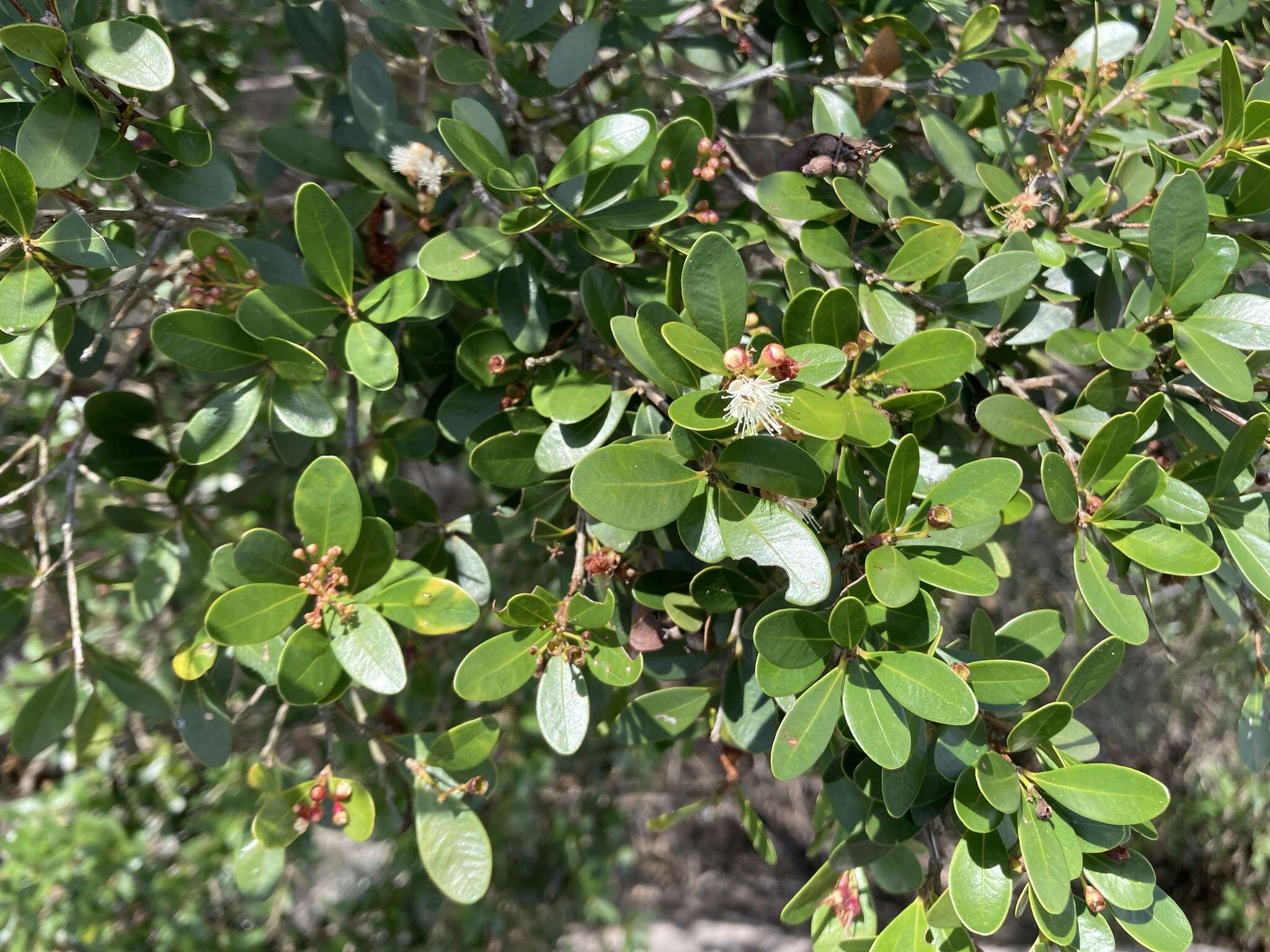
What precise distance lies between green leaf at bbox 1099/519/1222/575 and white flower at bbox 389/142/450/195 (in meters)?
1.04

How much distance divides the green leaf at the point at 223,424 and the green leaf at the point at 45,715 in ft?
2.05

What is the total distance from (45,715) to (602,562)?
3.43ft

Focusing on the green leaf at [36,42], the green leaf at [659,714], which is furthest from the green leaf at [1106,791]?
the green leaf at [36,42]

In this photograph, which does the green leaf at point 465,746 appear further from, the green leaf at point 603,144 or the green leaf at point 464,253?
the green leaf at point 603,144

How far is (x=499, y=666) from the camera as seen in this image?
1030mm

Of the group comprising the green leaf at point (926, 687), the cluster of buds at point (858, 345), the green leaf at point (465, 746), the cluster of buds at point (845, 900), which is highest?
the cluster of buds at point (858, 345)

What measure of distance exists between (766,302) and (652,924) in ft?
9.79

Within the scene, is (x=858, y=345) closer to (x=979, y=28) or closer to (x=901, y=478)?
(x=901, y=478)

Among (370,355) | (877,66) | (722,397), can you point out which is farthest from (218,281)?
(877,66)

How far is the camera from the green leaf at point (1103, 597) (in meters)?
0.93

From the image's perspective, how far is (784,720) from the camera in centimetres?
90

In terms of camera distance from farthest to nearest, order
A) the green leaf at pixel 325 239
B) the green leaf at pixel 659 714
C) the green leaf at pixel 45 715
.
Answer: the green leaf at pixel 45 715, the green leaf at pixel 659 714, the green leaf at pixel 325 239

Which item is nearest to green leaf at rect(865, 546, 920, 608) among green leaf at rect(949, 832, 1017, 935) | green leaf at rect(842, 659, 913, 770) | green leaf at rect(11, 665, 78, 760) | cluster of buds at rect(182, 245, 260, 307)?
green leaf at rect(842, 659, 913, 770)

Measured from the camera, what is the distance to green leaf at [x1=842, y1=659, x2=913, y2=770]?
860 millimetres
